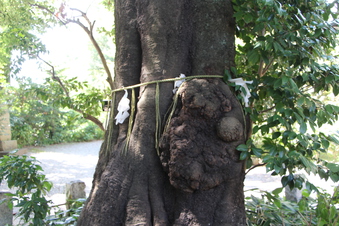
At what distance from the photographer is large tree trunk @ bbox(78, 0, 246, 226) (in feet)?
6.35

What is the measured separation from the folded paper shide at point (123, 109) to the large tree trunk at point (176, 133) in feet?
0.17

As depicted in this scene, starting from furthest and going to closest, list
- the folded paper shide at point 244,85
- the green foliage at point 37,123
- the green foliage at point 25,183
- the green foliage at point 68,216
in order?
1. the green foliage at point 37,123
2. the green foliage at point 68,216
3. the green foliage at point 25,183
4. the folded paper shide at point 244,85

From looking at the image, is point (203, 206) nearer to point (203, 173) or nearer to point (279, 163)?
point (203, 173)

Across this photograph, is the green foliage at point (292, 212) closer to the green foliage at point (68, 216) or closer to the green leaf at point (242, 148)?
the green leaf at point (242, 148)

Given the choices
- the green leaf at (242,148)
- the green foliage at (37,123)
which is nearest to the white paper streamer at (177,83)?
the green leaf at (242,148)

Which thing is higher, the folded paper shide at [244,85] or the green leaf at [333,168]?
the folded paper shide at [244,85]

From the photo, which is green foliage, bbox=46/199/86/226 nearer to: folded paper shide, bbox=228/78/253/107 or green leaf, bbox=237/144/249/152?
green leaf, bbox=237/144/249/152

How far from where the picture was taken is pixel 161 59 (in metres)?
2.20

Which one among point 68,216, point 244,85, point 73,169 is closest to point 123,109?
point 244,85

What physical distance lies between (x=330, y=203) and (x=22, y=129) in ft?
42.8

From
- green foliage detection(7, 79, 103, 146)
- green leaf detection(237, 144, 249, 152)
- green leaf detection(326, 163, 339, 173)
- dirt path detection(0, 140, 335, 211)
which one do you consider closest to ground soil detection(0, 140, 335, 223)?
dirt path detection(0, 140, 335, 211)

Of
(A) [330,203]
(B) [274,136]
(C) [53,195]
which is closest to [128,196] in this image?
(B) [274,136]

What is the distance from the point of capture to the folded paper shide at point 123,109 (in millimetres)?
2230

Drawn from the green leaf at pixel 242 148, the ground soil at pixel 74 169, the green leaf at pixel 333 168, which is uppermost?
the green leaf at pixel 242 148
